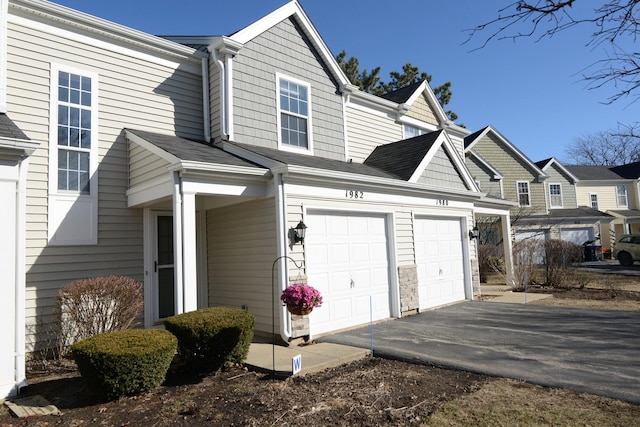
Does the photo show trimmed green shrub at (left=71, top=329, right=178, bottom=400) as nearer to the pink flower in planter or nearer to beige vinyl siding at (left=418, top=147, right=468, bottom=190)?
the pink flower in planter

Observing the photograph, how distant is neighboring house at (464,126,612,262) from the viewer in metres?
25.9

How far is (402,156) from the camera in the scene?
38.7 feet

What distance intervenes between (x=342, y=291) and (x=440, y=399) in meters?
3.98

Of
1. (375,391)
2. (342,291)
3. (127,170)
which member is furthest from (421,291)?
(127,170)

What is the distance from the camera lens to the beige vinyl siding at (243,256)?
26.1 feet

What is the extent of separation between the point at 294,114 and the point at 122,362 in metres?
7.43

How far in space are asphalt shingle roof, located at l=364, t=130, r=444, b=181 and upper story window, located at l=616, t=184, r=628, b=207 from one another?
29438 mm

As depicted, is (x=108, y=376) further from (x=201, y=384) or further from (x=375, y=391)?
(x=375, y=391)

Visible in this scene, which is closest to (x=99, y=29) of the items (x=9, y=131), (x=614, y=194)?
(x=9, y=131)

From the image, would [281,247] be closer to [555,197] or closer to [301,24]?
[301,24]

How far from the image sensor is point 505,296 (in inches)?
517

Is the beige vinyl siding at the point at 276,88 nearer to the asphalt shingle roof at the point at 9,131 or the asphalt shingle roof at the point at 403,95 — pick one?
the asphalt shingle roof at the point at 403,95

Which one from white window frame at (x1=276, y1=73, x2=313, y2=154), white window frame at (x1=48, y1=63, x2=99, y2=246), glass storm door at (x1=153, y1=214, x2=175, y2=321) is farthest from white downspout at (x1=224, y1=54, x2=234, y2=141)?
white window frame at (x1=48, y1=63, x2=99, y2=246)

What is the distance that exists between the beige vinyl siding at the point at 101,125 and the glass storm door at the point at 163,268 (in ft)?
1.17
